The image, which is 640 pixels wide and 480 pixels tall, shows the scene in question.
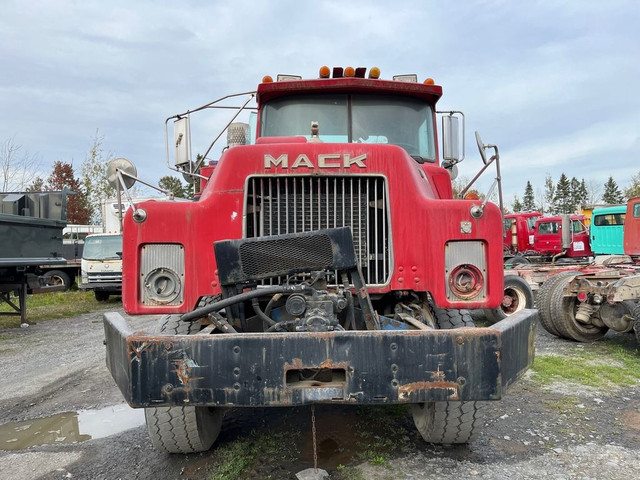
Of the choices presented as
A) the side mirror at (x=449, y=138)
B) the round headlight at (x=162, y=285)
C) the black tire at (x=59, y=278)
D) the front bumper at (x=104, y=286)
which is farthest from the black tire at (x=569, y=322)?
the black tire at (x=59, y=278)

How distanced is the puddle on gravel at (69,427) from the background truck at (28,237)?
5681 mm

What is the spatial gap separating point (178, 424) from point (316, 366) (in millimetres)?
1365

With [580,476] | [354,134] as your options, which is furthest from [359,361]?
[354,134]

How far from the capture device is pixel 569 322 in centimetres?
716

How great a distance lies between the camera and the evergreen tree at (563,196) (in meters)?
70.4

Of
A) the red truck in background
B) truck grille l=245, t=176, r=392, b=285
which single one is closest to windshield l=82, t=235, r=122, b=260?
truck grille l=245, t=176, r=392, b=285

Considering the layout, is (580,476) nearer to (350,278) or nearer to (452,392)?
(452,392)

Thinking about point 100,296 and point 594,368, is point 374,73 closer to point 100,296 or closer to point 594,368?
point 594,368

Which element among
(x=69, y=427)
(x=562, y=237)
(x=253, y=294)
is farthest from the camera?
(x=562, y=237)

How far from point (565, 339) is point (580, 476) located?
490 cm

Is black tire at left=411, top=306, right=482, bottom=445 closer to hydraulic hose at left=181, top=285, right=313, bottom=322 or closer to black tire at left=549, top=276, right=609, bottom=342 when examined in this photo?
hydraulic hose at left=181, top=285, right=313, bottom=322

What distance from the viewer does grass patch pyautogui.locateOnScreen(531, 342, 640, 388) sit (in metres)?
5.21

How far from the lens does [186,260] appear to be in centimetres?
297

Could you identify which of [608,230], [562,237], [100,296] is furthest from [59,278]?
[608,230]
